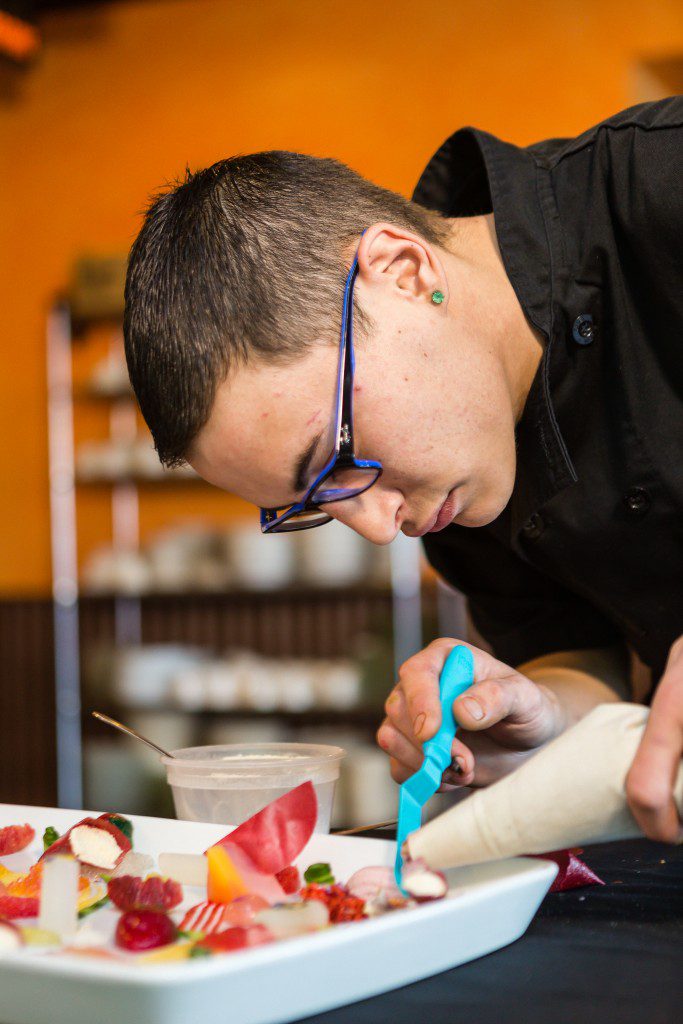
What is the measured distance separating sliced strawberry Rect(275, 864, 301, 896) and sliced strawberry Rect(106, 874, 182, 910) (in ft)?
0.28

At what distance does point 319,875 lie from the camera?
96 centimetres

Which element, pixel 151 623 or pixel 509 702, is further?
pixel 151 623

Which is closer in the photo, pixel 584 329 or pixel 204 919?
pixel 204 919

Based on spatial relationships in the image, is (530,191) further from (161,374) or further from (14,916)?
(14,916)

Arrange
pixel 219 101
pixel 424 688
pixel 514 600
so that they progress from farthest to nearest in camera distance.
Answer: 1. pixel 219 101
2. pixel 514 600
3. pixel 424 688

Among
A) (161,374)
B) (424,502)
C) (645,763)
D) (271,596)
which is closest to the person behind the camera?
(645,763)

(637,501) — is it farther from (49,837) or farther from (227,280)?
(49,837)

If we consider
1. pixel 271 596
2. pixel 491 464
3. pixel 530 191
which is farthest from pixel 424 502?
pixel 271 596

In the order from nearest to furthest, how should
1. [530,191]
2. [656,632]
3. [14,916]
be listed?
[14,916]
[530,191]
[656,632]

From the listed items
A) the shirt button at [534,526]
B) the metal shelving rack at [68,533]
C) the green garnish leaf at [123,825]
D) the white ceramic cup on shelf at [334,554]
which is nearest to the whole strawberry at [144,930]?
the green garnish leaf at [123,825]

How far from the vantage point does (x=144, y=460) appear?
172 inches

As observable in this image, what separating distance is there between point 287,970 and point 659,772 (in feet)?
0.83

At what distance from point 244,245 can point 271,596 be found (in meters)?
3.08

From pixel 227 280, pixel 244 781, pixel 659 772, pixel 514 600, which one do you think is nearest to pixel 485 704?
pixel 244 781
